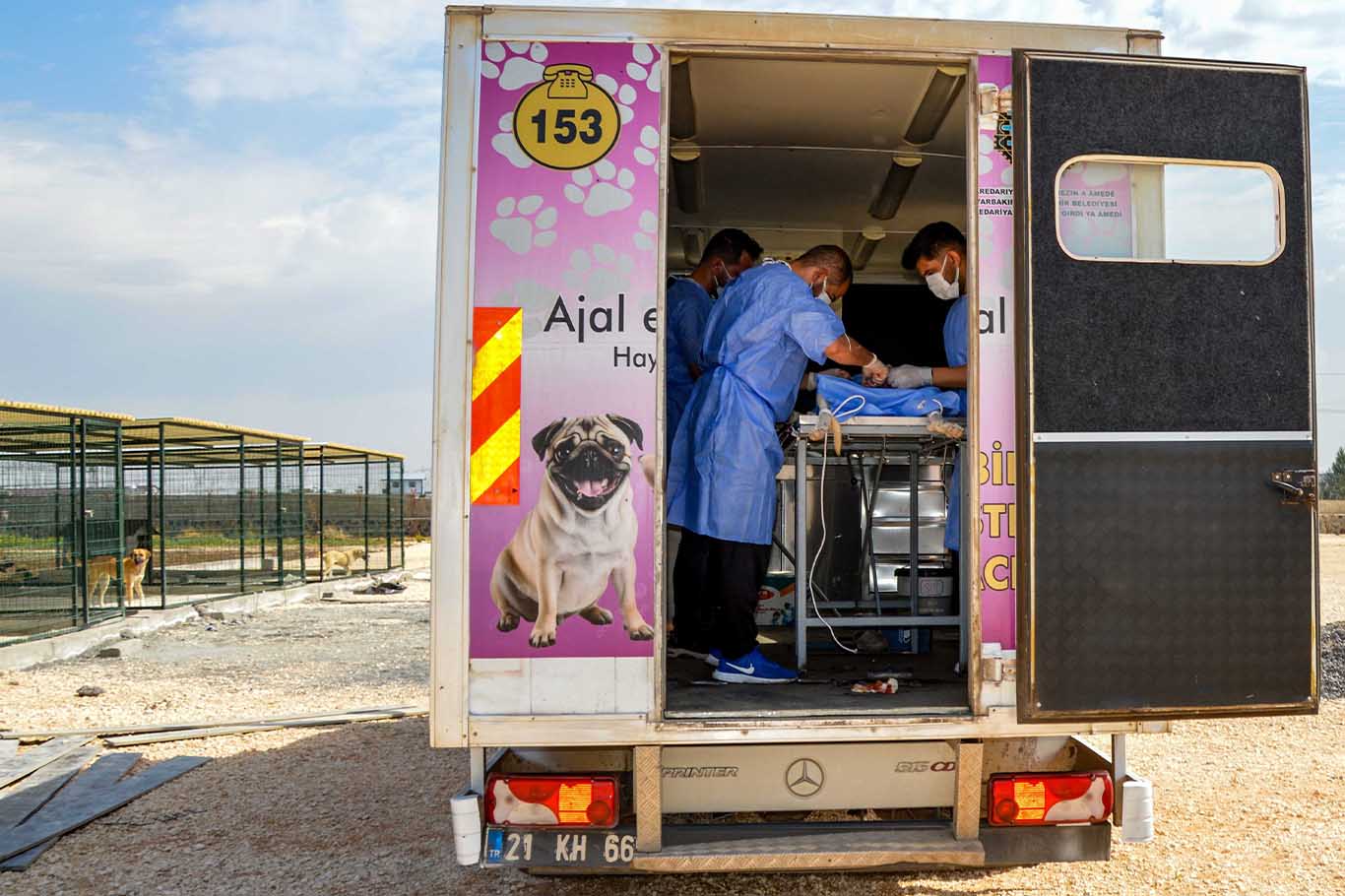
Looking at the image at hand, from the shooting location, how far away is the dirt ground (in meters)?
4.37

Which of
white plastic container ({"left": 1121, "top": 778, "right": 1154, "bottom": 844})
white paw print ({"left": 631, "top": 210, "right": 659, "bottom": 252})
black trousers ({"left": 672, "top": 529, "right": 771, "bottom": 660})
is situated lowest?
white plastic container ({"left": 1121, "top": 778, "right": 1154, "bottom": 844})

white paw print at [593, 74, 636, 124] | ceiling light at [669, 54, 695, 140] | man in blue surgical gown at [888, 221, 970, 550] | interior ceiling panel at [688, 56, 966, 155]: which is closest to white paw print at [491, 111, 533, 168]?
white paw print at [593, 74, 636, 124]

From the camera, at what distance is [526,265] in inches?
127

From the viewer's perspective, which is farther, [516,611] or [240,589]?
[240,589]

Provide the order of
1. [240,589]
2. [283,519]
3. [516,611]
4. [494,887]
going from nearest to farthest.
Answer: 1. [516,611]
2. [494,887]
3. [240,589]
4. [283,519]

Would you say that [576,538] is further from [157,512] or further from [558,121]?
[157,512]

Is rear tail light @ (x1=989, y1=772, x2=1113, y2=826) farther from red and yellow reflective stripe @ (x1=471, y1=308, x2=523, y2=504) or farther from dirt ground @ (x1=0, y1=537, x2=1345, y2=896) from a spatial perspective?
red and yellow reflective stripe @ (x1=471, y1=308, x2=523, y2=504)

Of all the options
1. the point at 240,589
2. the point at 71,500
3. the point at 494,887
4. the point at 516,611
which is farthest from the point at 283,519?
the point at 516,611

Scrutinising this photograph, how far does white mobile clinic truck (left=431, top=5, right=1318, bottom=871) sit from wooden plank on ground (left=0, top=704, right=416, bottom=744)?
4744 mm

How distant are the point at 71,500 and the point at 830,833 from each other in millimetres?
10064

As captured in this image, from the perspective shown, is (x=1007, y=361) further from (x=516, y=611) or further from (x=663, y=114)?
(x=516, y=611)

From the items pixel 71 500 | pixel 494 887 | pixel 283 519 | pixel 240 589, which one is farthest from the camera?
pixel 283 519

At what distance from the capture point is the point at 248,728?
288 inches

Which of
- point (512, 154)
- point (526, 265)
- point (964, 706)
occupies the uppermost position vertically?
point (512, 154)
